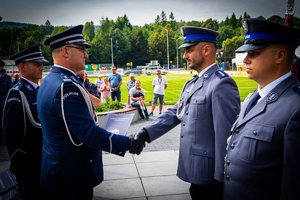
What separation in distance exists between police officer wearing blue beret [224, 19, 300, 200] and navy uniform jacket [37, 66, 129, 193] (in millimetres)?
1309

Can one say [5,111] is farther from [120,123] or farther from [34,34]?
[34,34]

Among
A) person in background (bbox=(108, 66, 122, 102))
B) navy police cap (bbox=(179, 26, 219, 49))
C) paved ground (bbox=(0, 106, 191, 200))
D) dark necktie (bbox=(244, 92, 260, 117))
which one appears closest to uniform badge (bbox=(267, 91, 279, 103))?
dark necktie (bbox=(244, 92, 260, 117))

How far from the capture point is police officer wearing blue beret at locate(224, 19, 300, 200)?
4.99 ft

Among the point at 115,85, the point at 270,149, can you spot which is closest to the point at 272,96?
the point at 270,149

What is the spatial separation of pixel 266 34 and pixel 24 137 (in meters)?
3.06

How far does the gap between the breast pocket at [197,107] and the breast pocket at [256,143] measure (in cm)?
73

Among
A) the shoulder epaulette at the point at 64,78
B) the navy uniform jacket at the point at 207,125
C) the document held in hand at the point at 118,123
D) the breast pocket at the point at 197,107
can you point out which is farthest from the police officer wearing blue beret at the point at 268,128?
the shoulder epaulette at the point at 64,78

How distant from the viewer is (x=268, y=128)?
1657mm

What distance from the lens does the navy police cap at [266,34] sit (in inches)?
68.9

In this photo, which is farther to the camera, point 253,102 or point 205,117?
point 205,117

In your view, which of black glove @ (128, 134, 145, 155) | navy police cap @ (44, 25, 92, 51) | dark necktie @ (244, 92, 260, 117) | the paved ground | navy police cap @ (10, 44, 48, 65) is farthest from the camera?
the paved ground

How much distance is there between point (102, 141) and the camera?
2342 millimetres

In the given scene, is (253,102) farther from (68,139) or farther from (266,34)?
(68,139)

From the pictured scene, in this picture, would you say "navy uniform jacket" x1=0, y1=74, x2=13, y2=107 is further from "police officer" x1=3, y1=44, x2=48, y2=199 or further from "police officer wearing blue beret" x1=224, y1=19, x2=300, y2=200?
"police officer wearing blue beret" x1=224, y1=19, x2=300, y2=200
